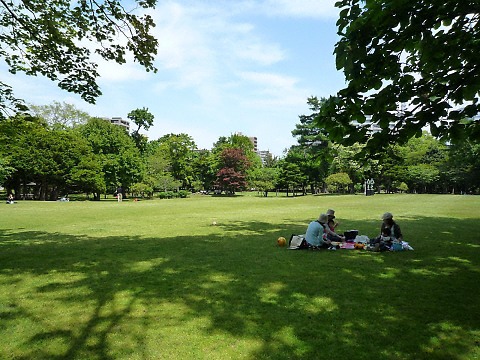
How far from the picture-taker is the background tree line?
149 feet

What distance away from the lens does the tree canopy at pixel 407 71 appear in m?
4.92

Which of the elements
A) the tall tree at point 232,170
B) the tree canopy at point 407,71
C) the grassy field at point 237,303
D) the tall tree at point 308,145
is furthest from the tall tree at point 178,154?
the tree canopy at point 407,71

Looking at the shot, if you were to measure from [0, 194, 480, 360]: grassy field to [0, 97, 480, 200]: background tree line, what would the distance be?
31.5 metres

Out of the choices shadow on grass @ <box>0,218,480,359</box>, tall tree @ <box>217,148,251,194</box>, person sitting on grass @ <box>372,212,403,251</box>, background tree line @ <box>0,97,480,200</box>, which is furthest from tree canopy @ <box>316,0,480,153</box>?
tall tree @ <box>217,148,251,194</box>

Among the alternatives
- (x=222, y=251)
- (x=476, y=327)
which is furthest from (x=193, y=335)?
(x=222, y=251)

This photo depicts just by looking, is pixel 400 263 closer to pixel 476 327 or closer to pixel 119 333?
pixel 476 327

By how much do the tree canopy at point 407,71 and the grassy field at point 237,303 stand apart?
9.48 ft

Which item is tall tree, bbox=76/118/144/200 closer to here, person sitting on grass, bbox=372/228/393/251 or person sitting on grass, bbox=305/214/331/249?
person sitting on grass, bbox=305/214/331/249

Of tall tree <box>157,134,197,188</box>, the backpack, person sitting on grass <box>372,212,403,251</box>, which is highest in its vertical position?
tall tree <box>157,134,197,188</box>

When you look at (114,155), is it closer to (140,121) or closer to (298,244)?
(140,121)

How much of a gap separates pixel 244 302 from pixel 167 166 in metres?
60.6

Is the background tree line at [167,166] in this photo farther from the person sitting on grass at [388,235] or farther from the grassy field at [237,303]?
the grassy field at [237,303]

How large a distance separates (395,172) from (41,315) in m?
64.3

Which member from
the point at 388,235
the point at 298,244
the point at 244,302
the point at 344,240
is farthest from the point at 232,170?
the point at 244,302
